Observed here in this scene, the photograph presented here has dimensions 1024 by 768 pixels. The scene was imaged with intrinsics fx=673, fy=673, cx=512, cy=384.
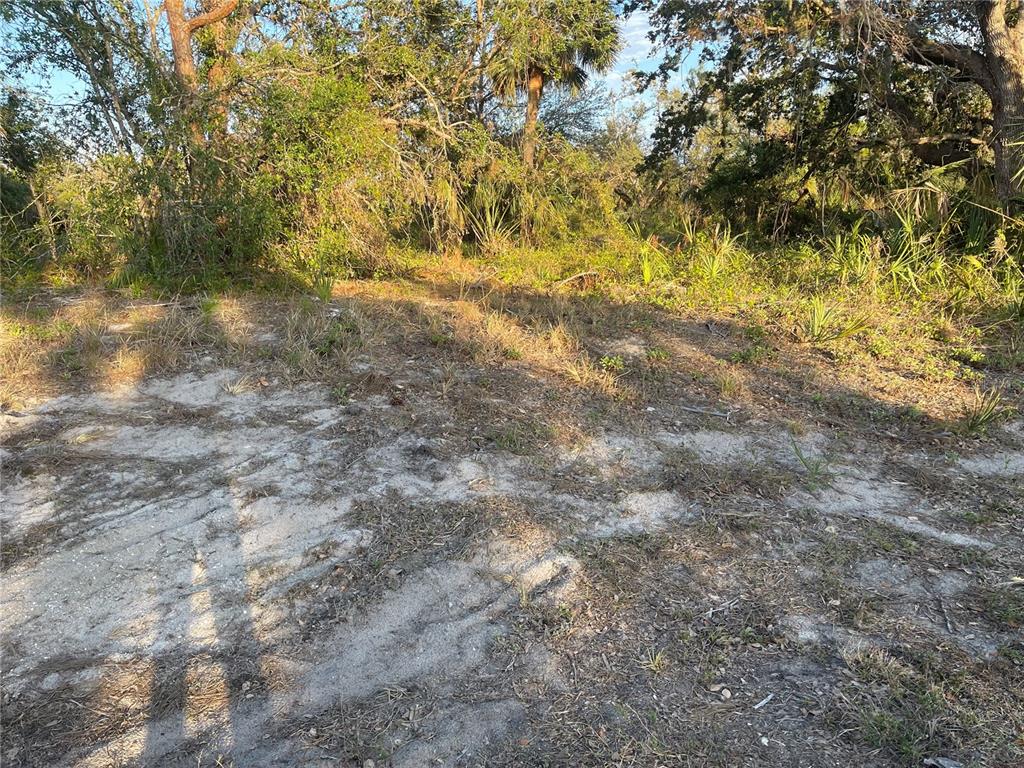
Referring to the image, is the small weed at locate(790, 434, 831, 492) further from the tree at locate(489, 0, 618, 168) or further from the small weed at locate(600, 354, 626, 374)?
the tree at locate(489, 0, 618, 168)

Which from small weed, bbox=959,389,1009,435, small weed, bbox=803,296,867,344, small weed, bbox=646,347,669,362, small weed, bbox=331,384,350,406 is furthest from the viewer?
small weed, bbox=803,296,867,344

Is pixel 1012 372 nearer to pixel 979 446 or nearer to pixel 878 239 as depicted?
pixel 979 446

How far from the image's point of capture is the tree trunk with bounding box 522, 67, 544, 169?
33.1 ft

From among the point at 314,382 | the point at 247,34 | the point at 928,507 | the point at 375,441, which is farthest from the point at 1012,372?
the point at 247,34

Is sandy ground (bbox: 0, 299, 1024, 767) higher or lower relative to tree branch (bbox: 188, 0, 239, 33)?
lower

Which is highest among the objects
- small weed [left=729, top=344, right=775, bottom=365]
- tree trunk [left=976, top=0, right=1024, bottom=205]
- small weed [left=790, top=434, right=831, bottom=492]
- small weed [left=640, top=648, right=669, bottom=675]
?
tree trunk [left=976, top=0, right=1024, bottom=205]

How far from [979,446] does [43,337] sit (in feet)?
22.5

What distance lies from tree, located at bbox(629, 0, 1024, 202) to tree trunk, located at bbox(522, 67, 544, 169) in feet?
6.57

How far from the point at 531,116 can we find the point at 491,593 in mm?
11131

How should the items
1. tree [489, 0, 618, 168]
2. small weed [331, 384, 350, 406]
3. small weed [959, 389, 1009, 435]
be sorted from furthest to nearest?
1. tree [489, 0, 618, 168]
2. small weed [331, 384, 350, 406]
3. small weed [959, 389, 1009, 435]

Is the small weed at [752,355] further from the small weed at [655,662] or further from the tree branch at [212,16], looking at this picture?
the tree branch at [212,16]

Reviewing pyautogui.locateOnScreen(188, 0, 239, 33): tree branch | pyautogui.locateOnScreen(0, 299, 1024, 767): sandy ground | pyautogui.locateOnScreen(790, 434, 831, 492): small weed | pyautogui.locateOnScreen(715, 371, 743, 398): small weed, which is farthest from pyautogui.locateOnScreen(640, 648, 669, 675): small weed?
pyautogui.locateOnScreen(188, 0, 239, 33): tree branch

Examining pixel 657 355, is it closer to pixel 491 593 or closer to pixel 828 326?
pixel 828 326

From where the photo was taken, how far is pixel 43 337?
18.0ft
